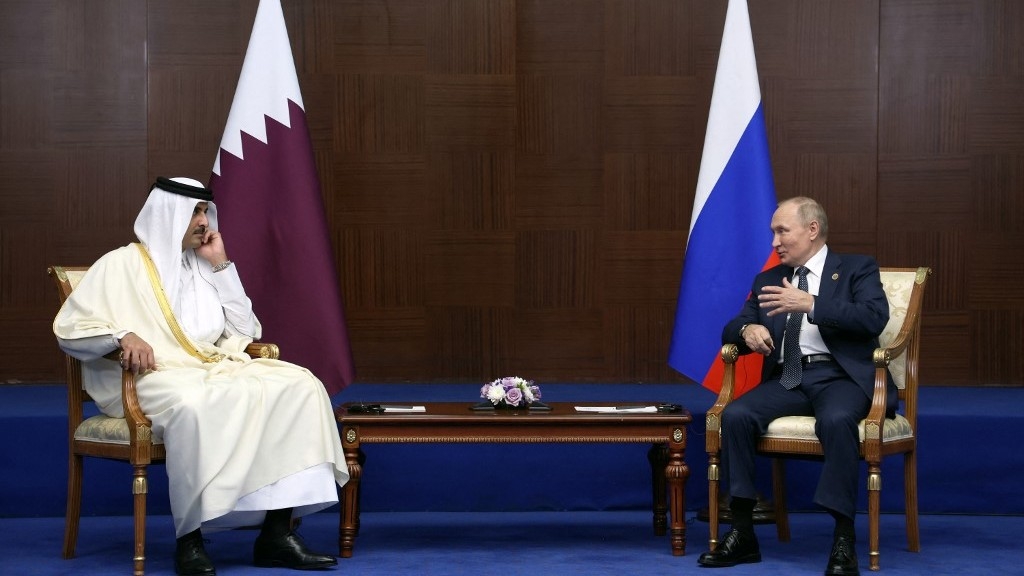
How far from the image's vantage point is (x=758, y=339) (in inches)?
167

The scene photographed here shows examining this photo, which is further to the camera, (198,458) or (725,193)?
(725,193)

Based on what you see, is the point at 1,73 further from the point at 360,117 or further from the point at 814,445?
the point at 814,445

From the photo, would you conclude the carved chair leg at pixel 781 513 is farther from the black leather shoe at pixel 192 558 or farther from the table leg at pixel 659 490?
the black leather shoe at pixel 192 558

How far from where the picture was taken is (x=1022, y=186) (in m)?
6.42

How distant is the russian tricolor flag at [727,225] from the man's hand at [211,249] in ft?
6.18

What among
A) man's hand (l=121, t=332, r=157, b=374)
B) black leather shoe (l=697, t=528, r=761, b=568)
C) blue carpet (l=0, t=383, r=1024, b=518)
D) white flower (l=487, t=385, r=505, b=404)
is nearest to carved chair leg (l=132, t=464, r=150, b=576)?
man's hand (l=121, t=332, r=157, b=374)

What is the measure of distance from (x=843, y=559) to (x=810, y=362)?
0.74 meters

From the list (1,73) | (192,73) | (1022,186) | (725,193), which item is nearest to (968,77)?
(1022,186)

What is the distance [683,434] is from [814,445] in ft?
1.46

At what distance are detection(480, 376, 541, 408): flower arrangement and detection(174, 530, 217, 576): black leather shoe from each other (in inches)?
42.9

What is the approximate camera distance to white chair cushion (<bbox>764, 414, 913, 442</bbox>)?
13.4 ft

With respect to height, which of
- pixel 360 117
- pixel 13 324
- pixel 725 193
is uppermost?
pixel 360 117

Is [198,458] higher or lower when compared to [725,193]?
lower

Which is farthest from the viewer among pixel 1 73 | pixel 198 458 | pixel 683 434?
pixel 1 73
